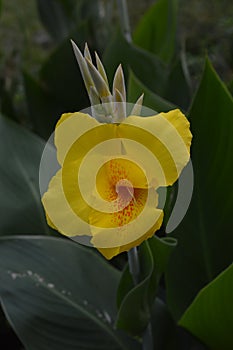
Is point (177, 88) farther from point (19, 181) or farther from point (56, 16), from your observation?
point (56, 16)

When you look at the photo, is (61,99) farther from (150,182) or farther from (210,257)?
(150,182)

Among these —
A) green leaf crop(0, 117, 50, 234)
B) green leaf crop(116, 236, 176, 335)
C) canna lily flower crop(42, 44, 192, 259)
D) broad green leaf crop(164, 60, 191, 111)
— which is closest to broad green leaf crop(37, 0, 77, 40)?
broad green leaf crop(164, 60, 191, 111)

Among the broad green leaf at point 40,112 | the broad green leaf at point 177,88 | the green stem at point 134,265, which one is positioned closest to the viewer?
the green stem at point 134,265

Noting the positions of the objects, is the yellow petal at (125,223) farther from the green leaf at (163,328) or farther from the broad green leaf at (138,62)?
the broad green leaf at (138,62)

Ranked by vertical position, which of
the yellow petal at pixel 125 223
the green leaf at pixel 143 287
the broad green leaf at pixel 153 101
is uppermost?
the yellow petal at pixel 125 223

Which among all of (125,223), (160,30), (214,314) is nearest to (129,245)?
(125,223)

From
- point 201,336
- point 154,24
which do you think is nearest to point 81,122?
point 201,336

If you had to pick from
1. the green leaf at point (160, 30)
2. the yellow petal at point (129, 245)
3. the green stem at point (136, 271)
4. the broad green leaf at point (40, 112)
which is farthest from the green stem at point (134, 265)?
the green leaf at point (160, 30)

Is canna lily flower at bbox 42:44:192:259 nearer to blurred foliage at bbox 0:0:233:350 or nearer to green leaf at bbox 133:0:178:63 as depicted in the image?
blurred foliage at bbox 0:0:233:350

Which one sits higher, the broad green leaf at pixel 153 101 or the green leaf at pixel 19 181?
the broad green leaf at pixel 153 101
